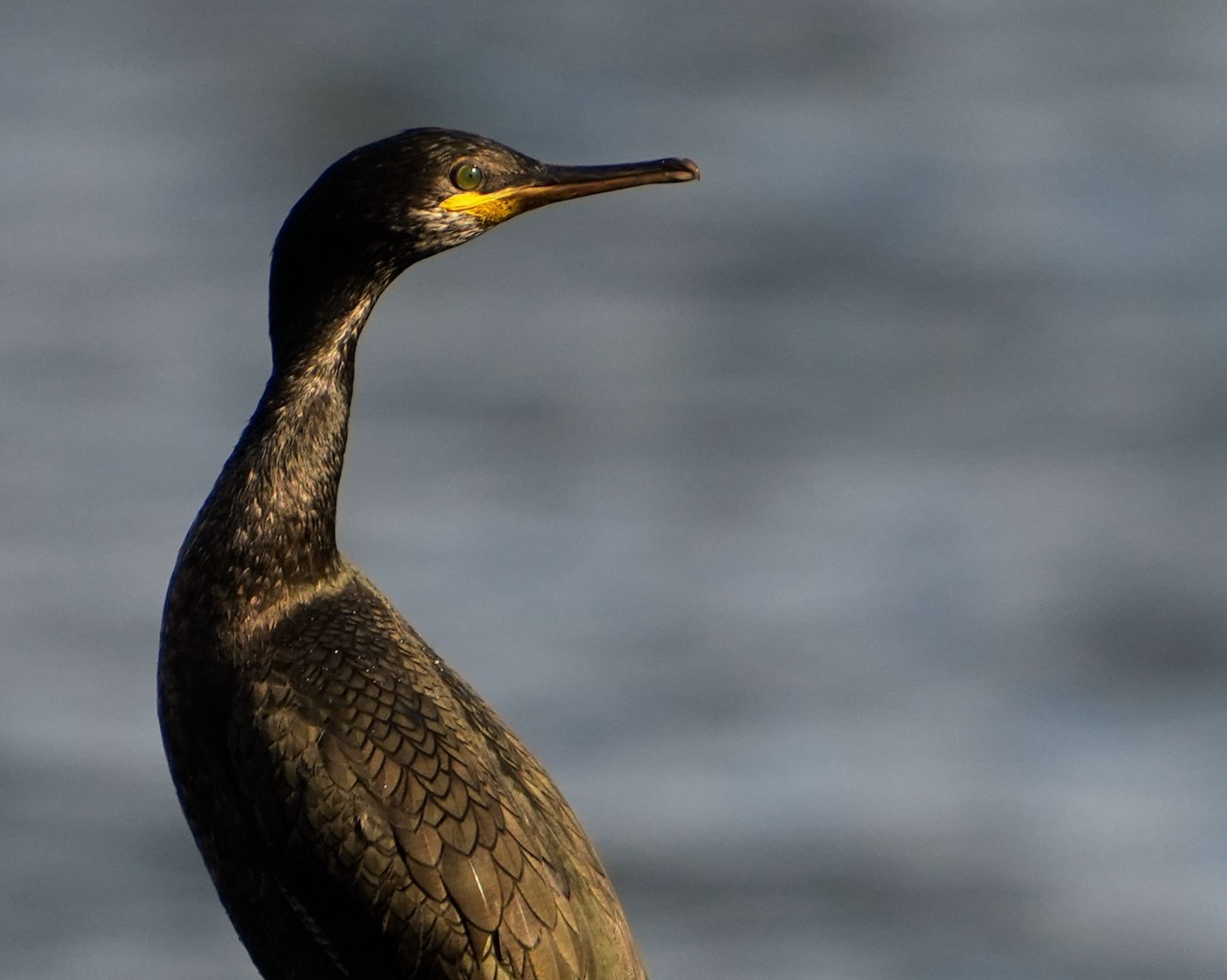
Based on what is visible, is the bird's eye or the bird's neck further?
the bird's eye

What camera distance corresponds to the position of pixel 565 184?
7.93m

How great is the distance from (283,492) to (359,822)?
970 mm

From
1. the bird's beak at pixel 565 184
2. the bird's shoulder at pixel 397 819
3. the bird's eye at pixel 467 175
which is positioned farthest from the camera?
the bird's beak at pixel 565 184

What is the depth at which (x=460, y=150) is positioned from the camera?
7742mm

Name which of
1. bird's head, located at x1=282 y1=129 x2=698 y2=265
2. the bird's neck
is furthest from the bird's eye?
the bird's neck

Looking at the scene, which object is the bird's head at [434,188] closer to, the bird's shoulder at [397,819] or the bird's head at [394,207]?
the bird's head at [394,207]

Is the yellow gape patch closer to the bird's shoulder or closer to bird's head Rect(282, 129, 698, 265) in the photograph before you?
bird's head Rect(282, 129, 698, 265)

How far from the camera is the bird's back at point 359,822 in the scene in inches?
291

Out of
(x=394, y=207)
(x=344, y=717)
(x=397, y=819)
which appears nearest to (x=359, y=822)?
(x=397, y=819)

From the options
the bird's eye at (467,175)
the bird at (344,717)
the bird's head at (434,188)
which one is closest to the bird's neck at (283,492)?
the bird at (344,717)

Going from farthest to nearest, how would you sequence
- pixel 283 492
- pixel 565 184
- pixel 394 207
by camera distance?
1. pixel 565 184
2. pixel 283 492
3. pixel 394 207

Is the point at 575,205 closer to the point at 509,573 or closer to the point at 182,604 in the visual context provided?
the point at 509,573

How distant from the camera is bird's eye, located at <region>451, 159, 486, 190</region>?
7723 mm

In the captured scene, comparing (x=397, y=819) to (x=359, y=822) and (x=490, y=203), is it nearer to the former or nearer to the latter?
(x=359, y=822)
